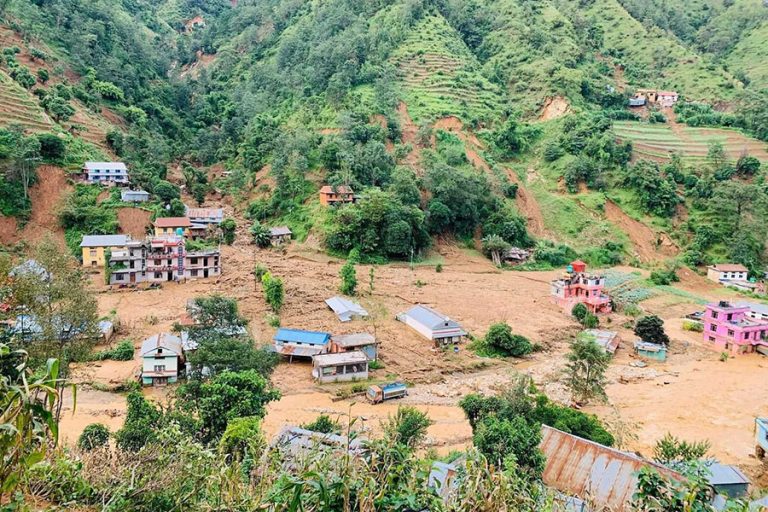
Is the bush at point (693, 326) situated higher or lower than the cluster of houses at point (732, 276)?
lower

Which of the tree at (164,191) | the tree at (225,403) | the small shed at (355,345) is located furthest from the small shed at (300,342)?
the tree at (164,191)

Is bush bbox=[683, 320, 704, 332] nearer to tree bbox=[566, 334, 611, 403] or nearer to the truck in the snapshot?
tree bbox=[566, 334, 611, 403]

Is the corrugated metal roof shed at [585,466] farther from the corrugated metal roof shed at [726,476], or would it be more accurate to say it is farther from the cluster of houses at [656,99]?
the cluster of houses at [656,99]

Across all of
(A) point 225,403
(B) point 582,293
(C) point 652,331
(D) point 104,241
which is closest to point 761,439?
(C) point 652,331

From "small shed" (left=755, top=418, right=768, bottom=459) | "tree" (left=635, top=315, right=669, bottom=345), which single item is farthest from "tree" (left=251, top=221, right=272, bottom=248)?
"small shed" (left=755, top=418, right=768, bottom=459)

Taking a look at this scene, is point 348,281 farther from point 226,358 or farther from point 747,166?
point 747,166

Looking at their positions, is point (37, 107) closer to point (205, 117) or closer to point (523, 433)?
point (205, 117)
